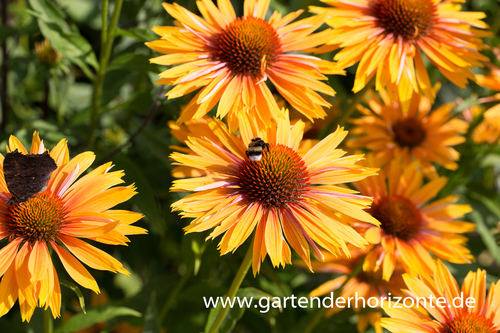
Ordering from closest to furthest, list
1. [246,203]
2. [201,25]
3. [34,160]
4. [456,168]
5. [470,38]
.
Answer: [34,160] < [246,203] < [201,25] < [470,38] < [456,168]

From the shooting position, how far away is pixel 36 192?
3.13 feet

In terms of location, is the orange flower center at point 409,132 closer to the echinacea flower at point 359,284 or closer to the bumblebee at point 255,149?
the echinacea flower at point 359,284

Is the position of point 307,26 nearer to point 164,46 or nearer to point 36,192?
point 164,46

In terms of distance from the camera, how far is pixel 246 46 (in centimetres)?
125

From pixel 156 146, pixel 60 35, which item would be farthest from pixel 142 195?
pixel 60 35

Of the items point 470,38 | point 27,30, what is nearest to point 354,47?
point 470,38

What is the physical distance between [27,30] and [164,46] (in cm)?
65

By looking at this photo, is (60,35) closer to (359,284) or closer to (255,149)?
(255,149)

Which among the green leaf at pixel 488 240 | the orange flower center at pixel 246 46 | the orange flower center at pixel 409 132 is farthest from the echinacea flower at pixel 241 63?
the green leaf at pixel 488 240

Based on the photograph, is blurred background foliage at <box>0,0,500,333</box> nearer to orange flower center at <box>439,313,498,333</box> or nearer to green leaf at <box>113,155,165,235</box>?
green leaf at <box>113,155,165,235</box>

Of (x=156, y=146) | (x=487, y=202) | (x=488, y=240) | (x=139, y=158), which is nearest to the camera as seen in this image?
(x=156, y=146)

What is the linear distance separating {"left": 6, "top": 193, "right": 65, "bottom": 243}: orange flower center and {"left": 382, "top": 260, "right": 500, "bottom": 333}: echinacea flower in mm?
838

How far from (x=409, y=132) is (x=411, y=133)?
0.4 inches

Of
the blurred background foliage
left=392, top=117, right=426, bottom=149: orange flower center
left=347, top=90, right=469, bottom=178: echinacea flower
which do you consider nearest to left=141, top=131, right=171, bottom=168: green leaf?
the blurred background foliage
